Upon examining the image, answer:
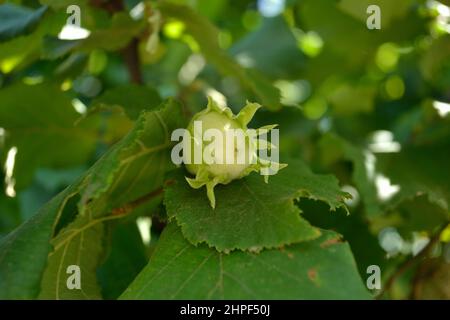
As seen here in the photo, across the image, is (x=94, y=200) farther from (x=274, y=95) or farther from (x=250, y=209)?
(x=274, y=95)

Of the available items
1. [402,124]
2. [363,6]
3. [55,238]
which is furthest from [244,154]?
[402,124]

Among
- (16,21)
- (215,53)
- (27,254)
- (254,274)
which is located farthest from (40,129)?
(254,274)

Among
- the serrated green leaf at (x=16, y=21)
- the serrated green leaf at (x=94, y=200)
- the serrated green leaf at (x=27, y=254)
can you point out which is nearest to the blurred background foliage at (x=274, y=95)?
the serrated green leaf at (x=16, y=21)

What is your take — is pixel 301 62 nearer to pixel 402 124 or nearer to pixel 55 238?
pixel 402 124

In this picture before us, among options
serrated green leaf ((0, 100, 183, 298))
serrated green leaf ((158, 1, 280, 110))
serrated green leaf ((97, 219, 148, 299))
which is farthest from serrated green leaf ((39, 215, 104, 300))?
serrated green leaf ((158, 1, 280, 110))

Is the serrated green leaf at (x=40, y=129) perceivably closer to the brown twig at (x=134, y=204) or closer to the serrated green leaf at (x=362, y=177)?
the brown twig at (x=134, y=204)
